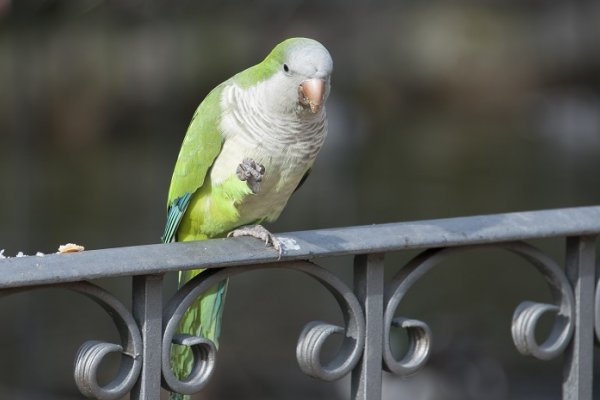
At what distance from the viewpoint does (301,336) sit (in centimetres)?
147

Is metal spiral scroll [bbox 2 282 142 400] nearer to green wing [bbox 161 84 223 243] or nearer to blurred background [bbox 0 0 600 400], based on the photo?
green wing [bbox 161 84 223 243]

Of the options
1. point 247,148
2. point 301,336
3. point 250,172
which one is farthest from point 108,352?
point 247,148

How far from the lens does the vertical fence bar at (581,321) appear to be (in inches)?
66.2

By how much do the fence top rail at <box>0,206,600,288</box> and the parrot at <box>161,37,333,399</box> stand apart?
485mm

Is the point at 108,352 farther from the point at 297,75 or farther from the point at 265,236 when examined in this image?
the point at 297,75

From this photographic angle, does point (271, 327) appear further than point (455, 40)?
No

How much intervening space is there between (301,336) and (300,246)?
0.13 m

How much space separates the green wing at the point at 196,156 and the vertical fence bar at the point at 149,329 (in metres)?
0.91

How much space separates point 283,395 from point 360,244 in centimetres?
320

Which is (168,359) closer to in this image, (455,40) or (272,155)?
(272,155)

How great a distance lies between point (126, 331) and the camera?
1320 mm

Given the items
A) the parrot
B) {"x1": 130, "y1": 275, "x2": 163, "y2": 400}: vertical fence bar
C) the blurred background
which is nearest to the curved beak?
the parrot

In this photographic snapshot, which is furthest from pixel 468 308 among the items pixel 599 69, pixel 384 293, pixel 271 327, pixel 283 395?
pixel 599 69

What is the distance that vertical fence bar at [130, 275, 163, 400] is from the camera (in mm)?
1330
